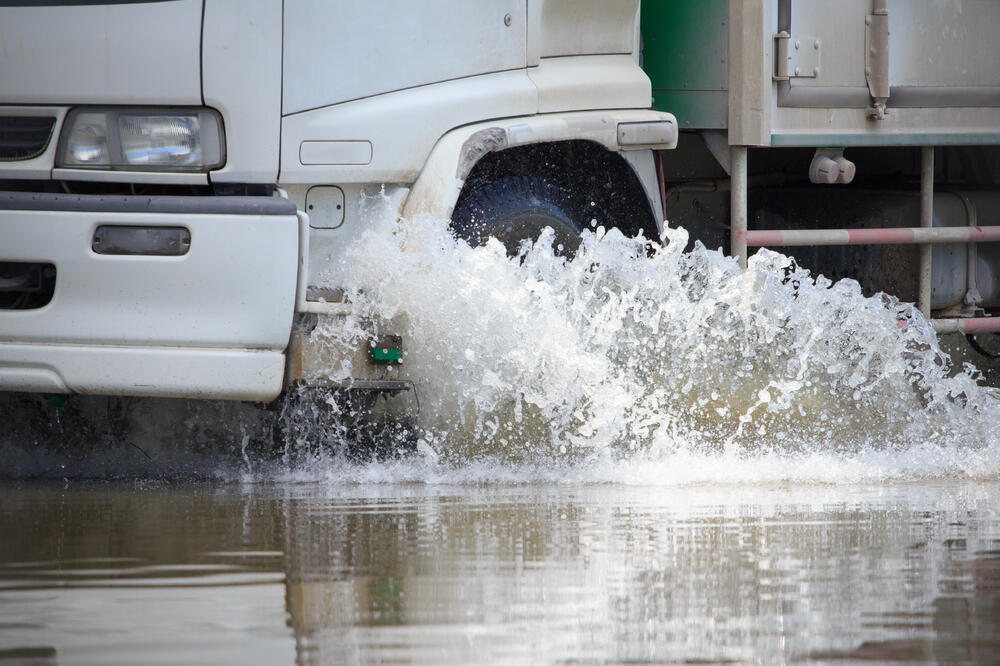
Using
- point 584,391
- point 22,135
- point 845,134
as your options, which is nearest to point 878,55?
point 845,134

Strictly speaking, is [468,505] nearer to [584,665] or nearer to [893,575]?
[893,575]

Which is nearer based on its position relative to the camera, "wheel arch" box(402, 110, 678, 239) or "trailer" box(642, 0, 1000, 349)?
"wheel arch" box(402, 110, 678, 239)

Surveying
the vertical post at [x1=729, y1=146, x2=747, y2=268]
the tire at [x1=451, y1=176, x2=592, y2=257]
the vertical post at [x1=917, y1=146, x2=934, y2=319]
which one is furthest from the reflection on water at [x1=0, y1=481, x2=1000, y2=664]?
the vertical post at [x1=917, y1=146, x2=934, y2=319]

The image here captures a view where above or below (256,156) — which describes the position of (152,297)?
below

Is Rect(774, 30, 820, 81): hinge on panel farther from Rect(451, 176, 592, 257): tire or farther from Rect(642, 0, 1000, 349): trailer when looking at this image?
Rect(451, 176, 592, 257): tire

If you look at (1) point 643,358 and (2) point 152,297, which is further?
(1) point 643,358

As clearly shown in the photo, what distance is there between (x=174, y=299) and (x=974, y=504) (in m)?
2.16

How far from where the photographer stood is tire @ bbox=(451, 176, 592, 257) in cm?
449

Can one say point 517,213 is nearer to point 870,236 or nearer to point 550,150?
point 550,150

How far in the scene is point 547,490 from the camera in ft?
13.8

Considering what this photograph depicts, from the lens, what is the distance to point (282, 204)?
392 centimetres

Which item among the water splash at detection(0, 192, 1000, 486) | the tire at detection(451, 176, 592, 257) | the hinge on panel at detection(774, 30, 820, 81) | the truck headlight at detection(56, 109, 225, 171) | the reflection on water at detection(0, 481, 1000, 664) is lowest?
the reflection on water at detection(0, 481, 1000, 664)

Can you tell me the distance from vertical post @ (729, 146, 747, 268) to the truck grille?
8.19ft

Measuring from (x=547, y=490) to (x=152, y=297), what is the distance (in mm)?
1200
